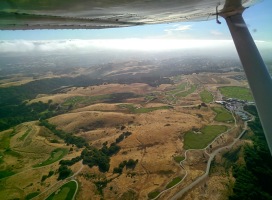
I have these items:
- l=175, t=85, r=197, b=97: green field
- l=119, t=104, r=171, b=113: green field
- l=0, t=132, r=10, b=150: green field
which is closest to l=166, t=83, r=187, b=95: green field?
l=175, t=85, r=197, b=97: green field

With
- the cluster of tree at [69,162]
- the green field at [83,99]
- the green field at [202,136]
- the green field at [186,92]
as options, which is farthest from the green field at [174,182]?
the green field at [83,99]

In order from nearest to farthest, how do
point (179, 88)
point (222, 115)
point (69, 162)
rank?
point (69, 162) < point (222, 115) < point (179, 88)

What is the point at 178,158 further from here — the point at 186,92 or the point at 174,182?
the point at 186,92

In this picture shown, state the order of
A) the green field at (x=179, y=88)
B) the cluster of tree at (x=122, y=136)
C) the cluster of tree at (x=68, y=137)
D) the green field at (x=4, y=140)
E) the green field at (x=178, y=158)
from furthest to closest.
Answer: the green field at (x=179, y=88) → the green field at (x=4, y=140) → the cluster of tree at (x=68, y=137) → the cluster of tree at (x=122, y=136) → the green field at (x=178, y=158)

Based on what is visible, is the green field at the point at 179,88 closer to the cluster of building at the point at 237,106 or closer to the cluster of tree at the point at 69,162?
the cluster of building at the point at 237,106

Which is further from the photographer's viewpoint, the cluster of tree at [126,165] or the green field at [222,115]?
the green field at [222,115]

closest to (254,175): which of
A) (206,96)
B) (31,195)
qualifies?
(31,195)

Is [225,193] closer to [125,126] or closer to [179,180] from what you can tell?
[179,180]

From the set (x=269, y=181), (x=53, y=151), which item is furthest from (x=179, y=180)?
(x=53, y=151)
